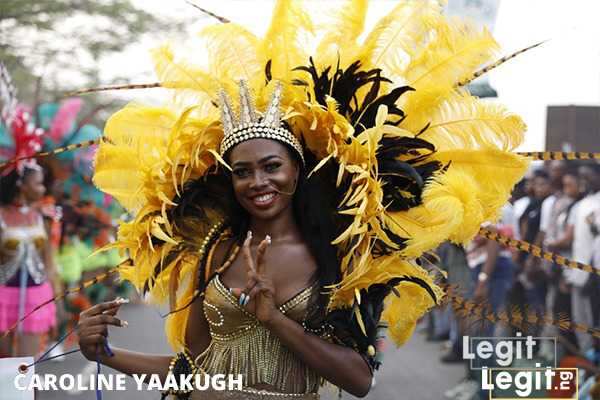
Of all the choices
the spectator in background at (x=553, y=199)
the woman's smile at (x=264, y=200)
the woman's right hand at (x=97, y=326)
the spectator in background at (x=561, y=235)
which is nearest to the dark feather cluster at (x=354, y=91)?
the woman's smile at (x=264, y=200)

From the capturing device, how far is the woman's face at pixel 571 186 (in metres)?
6.68

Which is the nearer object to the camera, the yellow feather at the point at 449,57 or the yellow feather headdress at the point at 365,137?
the yellow feather headdress at the point at 365,137

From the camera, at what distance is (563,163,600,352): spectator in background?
642cm

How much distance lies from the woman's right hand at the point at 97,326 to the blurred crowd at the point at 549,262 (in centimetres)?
377

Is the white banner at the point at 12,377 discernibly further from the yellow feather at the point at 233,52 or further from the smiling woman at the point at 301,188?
the yellow feather at the point at 233,52

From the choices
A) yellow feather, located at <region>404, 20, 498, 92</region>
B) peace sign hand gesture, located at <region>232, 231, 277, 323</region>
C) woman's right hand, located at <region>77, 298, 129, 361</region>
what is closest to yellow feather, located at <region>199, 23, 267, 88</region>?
yellow feather, located at <region>404, 20, 498, 92</region>

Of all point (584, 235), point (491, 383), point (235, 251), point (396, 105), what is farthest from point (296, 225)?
point (584, 235)

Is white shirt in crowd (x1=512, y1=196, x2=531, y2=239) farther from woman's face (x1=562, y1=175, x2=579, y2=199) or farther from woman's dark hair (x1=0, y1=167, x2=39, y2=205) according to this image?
woman's dark hair (x1=0, y1=167, x2=39, y2=205)

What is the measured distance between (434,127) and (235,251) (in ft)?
2.46

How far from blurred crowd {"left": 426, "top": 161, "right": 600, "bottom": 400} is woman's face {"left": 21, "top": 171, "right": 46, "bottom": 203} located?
331 cm

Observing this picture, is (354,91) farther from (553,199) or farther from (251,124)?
(553,199)

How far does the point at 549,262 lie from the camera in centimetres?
682

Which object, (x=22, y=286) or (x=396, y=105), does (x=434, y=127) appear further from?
(x=22, y=286)

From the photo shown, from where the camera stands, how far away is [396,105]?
277 cm
